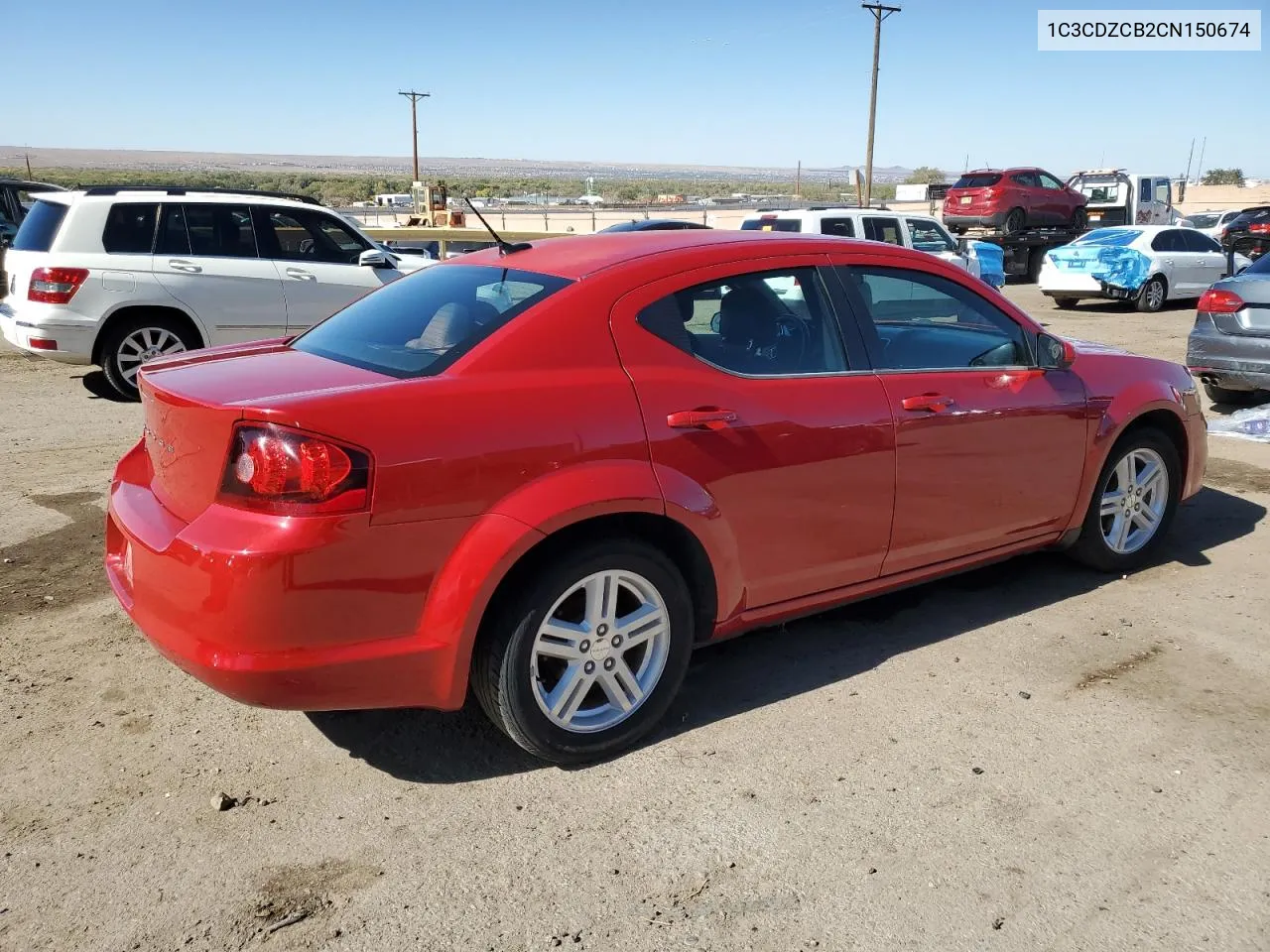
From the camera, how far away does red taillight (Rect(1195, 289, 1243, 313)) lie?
8164 millimetres

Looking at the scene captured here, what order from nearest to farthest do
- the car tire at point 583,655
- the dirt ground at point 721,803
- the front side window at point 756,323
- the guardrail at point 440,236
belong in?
1. the dirt ground at point 721,803
2. the car tire at point 583,655
3. the front side window at point 756,323
4. the guardrail at point 440,236

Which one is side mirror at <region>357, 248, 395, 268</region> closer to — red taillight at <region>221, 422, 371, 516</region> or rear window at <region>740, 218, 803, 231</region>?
rear window at <region>740, 218, 803, 231</region>

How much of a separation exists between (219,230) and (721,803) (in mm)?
7986

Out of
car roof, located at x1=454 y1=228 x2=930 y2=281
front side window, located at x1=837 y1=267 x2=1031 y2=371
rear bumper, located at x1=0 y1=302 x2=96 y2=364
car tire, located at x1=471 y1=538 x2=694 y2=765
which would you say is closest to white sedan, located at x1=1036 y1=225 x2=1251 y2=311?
front side window, located at x1=837 y1=267 x2=1031 y2=371

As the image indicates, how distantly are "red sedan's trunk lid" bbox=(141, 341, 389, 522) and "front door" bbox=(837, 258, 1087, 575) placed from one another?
1909 millimetres

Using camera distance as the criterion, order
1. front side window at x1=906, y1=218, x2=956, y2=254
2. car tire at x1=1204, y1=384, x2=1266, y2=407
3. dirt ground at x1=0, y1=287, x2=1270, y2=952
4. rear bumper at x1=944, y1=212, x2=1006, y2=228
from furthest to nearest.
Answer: rear bumper at x1=944, y1=212, x2=1006, y2=228
front side window at x1=906, y1=218, x2=956, y2=254
car tire at x1=1204, y1=384, x2=1266, y2=407
dirt ground at x1=0, y1=287, x2=1270, y2=952

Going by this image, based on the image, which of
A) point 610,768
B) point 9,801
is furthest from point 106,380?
point 610,768

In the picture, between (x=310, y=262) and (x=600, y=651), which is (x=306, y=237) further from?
(x=600, y=651)

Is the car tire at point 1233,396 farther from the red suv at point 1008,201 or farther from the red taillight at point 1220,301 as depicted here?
the red suv at point 1008,201

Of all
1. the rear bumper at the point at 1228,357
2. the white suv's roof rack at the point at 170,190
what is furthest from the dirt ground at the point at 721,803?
the white suv's roof rack at the point at 170,190

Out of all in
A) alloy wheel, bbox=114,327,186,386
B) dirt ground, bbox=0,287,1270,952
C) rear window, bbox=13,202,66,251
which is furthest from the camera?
alloy wheel, bbox=114,327,186,386

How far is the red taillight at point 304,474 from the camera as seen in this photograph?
2766 mm

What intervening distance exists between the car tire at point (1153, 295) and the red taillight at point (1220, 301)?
9936 mm

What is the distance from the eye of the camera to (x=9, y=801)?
305 centimetres
